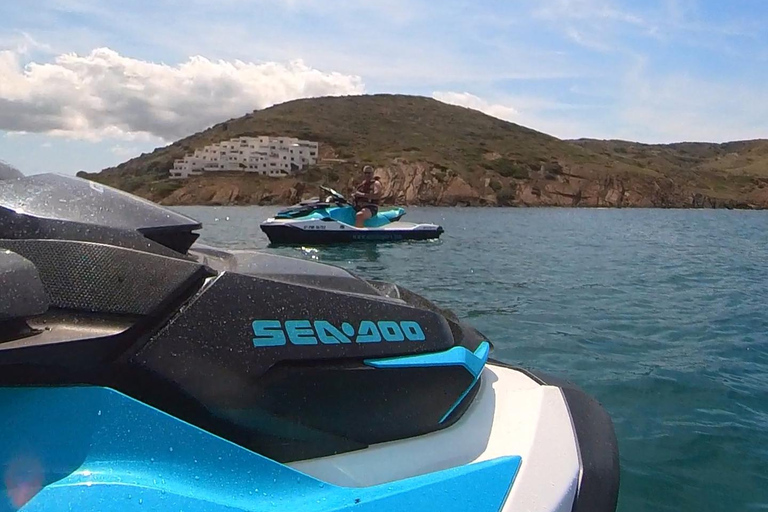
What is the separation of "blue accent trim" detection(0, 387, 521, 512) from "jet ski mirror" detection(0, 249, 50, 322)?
17 centimetres

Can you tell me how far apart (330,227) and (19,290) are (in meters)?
14.7

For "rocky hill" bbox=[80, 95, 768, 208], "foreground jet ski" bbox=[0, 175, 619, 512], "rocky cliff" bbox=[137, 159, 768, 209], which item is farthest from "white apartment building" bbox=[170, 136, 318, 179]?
"foreground jet ski" bbox=[0, 175, 619, 512]

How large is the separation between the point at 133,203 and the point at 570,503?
1418 mm

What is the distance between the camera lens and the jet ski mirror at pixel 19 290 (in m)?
1.17

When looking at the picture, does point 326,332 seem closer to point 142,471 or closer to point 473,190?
point 142,471

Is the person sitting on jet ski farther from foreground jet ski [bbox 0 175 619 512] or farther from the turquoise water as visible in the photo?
foreground jet ski [bbox 0 175 619 512]

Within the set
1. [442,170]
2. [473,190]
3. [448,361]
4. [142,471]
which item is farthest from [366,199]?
[442,170]

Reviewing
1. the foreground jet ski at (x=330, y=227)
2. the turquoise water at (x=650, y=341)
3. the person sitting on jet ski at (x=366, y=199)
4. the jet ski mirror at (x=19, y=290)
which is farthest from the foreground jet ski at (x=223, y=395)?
the person sitting on jet ski at (x=366, y=199)

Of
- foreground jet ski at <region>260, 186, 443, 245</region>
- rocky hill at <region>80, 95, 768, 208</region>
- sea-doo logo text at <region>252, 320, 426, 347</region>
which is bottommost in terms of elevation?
foreground jet ski at <region>260, 186, 443, 245</region>

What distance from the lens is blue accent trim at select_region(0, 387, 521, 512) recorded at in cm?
117

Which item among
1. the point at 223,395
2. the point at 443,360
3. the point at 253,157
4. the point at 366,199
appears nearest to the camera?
the point at 223,395

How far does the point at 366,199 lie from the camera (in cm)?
1714

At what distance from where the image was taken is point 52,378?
1.25 meters

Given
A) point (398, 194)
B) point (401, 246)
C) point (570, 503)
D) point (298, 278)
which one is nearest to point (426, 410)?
point (570, 503)
